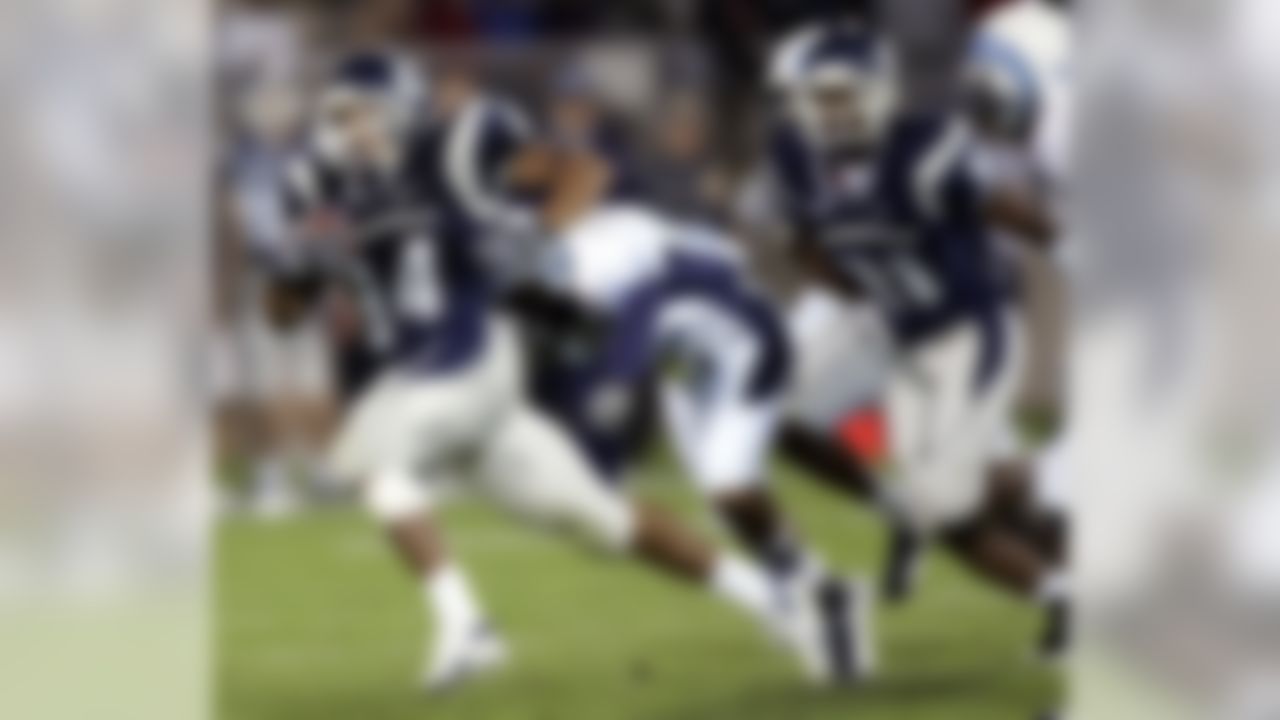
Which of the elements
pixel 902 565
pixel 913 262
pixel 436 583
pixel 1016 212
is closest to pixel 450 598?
pixel 436 583

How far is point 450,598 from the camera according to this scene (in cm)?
319

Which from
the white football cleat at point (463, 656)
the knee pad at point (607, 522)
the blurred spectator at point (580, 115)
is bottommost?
the white football cleat at point (463, 656)

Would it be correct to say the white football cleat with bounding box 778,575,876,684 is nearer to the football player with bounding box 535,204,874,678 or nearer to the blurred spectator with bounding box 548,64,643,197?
the football player with bounding box 535,204,874,678

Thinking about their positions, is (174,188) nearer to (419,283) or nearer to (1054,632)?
(419,283)

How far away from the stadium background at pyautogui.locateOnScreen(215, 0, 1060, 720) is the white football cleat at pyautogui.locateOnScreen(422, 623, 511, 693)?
2 cm

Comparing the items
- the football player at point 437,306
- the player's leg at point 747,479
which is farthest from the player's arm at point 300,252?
the player's leg at point 747,479

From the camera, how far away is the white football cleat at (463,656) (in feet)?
10.5

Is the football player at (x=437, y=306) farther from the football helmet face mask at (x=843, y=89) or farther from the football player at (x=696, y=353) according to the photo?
the football helmet face mask at (x=843, y=89)

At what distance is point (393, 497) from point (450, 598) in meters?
0.16

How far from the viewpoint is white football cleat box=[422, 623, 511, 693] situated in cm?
320

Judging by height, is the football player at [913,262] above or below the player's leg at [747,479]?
above

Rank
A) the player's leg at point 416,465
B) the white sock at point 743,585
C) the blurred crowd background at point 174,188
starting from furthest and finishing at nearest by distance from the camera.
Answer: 1. the white sock at point 743,585
2. the player's leg at point 416,465
3. the blurred crowd background at point 174,188

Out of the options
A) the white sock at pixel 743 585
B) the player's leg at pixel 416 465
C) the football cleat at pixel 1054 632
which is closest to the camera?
the player's leg at pixel 416 465

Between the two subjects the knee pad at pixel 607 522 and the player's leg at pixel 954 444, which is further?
the player's leg at pixel 954 444
